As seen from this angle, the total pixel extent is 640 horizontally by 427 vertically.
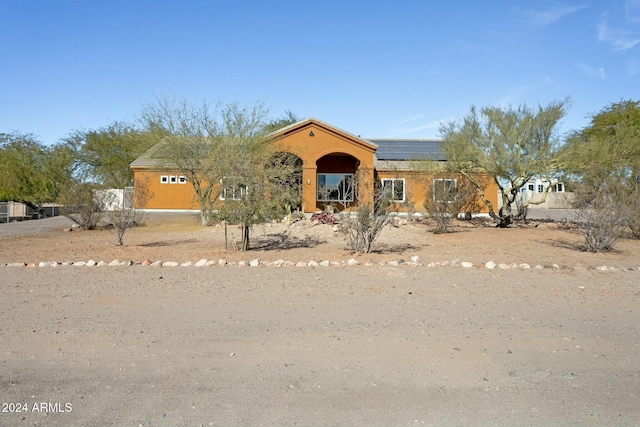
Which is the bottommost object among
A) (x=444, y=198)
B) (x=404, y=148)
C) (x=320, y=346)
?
(x=320, y=346)

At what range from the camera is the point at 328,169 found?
2977 cm

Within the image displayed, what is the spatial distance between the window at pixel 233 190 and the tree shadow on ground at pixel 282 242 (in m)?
1.98

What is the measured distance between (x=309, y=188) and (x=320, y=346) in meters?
21.3

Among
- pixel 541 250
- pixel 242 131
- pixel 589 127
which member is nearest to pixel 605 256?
pixel 541 250

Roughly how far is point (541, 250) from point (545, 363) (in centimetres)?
1048

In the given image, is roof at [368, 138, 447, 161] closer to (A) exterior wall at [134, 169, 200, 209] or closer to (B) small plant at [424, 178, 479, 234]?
(B) small plant at [424, 178, 479, 234]

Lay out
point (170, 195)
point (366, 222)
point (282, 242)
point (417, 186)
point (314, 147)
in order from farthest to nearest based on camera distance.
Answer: point (170, 195) < point (417, 186) < point (314, 147) < point (282, 242) < point (366, 222)

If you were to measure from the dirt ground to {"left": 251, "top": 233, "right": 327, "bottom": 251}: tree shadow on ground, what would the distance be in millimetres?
4383

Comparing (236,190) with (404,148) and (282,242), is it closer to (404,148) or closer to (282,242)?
(282,242)

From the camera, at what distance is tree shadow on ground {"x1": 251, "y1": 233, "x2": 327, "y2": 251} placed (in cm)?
1480

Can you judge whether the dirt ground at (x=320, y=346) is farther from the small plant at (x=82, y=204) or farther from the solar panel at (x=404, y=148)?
the solar panel at (x=404, y=148)

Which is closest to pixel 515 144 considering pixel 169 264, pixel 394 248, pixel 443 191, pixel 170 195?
pixel 443 191

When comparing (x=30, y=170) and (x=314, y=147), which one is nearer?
(x=314, y=147)

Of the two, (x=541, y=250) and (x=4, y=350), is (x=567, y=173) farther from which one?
(x=4, y=350)
